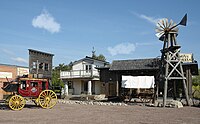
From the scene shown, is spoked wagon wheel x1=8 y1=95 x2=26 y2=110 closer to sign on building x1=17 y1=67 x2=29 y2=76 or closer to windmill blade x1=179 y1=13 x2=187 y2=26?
windmill blade x1=179 y1=13 x2=187 y2=26

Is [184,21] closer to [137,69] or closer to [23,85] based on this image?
[137,69]

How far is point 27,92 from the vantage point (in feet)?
59.7

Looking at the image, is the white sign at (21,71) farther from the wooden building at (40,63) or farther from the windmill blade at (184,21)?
the windmill blade at (184,21)

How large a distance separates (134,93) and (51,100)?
30.9 feet

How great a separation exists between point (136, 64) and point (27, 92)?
14558 millimetres

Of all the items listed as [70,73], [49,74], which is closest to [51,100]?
[70,73]

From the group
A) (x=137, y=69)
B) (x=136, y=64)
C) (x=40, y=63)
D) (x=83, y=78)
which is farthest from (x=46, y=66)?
(x=137, y=69)

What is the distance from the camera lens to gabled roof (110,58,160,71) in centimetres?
2827

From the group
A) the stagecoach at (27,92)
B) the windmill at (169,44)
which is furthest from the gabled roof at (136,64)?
the stagecoach at (27,92)

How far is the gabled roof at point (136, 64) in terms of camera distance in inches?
1113

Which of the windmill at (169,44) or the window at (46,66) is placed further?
the window at (46,66)

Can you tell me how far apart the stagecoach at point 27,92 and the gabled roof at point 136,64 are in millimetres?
11812

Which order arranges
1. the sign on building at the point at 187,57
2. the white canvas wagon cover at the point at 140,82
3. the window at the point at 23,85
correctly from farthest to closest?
the sign on building at the point at 187,57, the white canvas wagon cover at the point at 140,82, the window at the point at 23,85

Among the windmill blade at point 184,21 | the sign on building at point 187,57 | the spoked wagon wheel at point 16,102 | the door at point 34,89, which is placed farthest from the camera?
the sign on building at point 187,57
